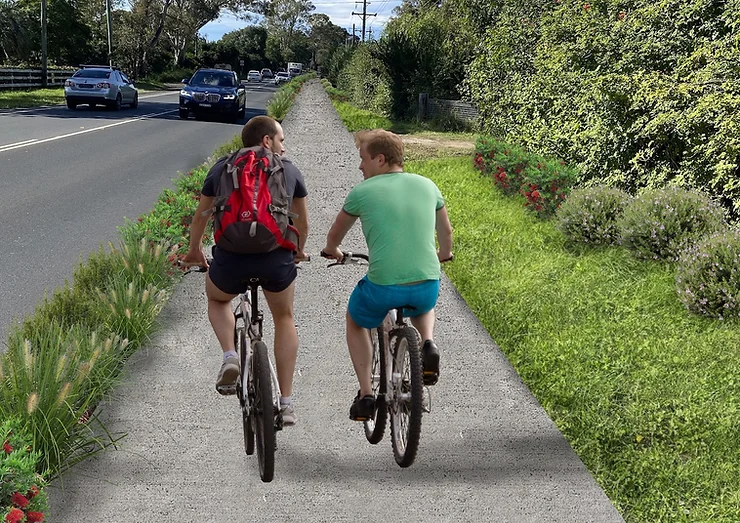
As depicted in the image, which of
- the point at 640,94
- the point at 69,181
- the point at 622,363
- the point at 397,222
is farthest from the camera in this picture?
the point at 69,181

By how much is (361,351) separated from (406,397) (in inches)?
14.1

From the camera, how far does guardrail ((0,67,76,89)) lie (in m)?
35.9

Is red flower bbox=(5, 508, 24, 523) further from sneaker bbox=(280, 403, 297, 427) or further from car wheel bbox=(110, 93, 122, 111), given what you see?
car wheel bbox=(110, 93, 122, 111)

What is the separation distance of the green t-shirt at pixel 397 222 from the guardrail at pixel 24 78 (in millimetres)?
36031

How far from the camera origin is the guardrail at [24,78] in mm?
35906

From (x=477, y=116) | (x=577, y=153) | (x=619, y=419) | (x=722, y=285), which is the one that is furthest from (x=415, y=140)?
(x=619, y=419)

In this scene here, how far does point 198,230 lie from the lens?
3801 millimetres

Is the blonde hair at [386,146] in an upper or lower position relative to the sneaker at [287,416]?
upper

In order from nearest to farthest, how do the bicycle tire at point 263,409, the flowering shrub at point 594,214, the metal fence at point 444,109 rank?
the bicycle tire at point 263,409 → the flowering shrub at point 594,214 → the metal fence at point 444,109

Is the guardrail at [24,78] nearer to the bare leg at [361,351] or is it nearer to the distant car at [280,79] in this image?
the bare leg at [361,351]

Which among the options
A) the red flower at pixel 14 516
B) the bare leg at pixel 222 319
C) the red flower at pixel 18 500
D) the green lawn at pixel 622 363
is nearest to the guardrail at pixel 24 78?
the green lawn at pixel 622 363

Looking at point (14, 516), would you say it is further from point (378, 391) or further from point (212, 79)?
point (212, 79)

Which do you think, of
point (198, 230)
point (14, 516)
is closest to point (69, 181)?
point (198, 230)

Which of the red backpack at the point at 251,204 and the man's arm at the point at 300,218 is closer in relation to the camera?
the red backpack at the point at 251,204
